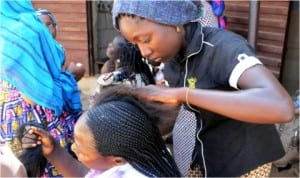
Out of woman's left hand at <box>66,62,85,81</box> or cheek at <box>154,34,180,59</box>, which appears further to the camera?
woman's left hand at <box>66,62,85,81</box>

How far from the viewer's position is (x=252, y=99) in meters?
1.09

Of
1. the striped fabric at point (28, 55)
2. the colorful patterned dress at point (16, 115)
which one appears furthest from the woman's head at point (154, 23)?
the colorful patterned dress at point (16, 115)

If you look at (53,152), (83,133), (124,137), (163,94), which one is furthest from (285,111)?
(53,152)

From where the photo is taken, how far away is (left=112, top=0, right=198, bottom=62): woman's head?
121 cm

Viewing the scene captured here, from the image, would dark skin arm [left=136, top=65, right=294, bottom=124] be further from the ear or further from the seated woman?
the ear

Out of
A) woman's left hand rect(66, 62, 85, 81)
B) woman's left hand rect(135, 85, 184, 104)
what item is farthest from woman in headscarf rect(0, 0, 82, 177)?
woman's left hand rect(135, 85, 184, 104)

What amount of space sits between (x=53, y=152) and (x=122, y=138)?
20.0 inches

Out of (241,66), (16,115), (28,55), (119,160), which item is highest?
(241,66)

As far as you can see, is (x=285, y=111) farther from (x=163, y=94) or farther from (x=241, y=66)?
(x=163, y=94)

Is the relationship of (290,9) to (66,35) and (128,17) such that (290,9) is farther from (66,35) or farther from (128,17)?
(128,17)

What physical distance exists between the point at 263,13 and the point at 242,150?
299 centimetres

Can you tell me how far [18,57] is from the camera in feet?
6.03

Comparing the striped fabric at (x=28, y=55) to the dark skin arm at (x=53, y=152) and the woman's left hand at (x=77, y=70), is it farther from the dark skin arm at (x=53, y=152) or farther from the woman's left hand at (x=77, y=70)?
the woman's left hand at (x=77, y=70)

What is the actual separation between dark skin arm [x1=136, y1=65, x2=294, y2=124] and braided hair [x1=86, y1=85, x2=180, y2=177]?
4.9 inches
